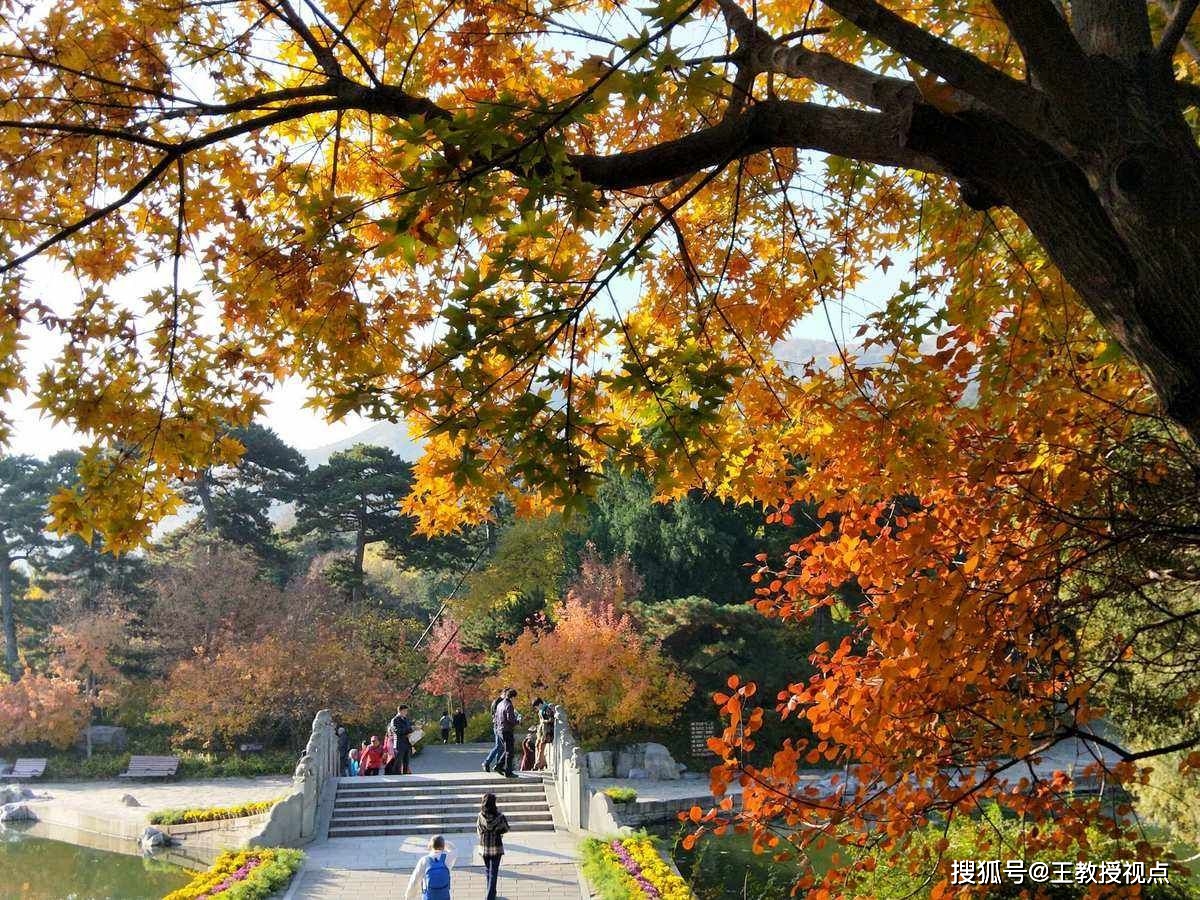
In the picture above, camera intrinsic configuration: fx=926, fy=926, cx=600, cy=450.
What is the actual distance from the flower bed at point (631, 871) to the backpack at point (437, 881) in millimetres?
2279

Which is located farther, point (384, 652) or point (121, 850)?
point (384, 652)

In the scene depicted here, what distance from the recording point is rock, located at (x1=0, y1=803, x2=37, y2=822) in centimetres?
1903

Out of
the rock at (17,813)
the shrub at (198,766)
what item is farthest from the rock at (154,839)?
the shrub at (198,766)

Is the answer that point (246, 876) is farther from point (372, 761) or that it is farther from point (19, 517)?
point (19, 517)

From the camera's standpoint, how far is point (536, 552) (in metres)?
27.5

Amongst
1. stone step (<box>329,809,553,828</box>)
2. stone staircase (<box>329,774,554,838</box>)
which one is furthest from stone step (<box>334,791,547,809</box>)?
stone step (<box>329,809,553,828</box>)

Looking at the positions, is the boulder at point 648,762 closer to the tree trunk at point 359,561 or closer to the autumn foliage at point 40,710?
the tree trunk at point 359,561

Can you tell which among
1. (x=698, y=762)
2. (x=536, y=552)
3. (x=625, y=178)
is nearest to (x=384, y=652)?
(x=536, y=552)

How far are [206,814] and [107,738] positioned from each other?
11.1 m

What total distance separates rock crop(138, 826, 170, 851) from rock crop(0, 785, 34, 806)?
20.8 feet

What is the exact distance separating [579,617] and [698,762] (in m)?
4.84

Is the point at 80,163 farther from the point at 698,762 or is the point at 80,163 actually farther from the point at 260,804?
the point at 698,762

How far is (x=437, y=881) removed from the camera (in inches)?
335

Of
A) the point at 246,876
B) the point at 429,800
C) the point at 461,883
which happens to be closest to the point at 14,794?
the point at 429,800
